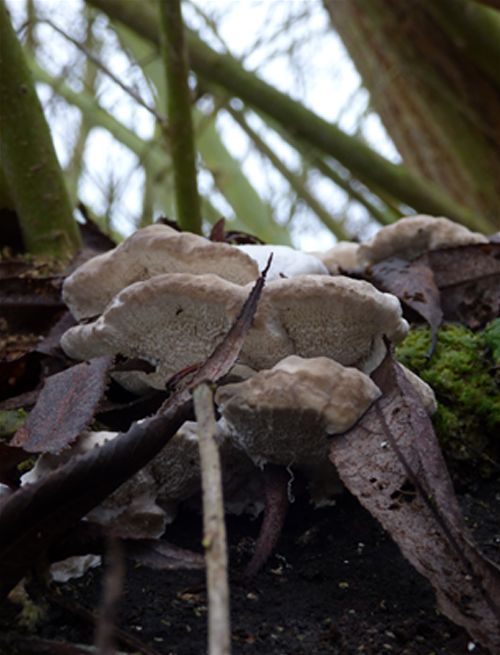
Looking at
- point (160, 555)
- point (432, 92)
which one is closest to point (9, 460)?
point (160, 555)

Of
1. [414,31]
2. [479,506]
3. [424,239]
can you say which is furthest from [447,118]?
[479,506]

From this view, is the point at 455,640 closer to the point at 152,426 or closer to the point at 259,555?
the point at 259,555

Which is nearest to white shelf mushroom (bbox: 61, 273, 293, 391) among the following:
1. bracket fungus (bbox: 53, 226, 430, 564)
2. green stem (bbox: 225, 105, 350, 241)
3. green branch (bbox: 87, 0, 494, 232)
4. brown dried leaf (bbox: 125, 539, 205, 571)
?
bracket fungus (bbox: 53, 226, 430, 564)

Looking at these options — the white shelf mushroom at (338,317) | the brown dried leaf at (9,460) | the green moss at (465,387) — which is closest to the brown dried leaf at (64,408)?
the brown dried leaf at (9,460)

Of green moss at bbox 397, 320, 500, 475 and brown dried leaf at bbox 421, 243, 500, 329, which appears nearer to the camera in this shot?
green moss at bbox 397, 320, 500, 475

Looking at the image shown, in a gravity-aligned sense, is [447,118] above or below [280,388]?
above

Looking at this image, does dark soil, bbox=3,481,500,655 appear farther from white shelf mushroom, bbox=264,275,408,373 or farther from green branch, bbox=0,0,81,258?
green branch, bbox=0,0,81,258

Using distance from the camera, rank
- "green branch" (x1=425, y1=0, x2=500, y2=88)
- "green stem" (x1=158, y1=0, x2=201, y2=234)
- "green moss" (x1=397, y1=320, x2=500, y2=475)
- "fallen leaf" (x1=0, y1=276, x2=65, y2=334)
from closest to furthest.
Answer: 1. "green moss" (x1=397, y1=320, x2=500, y2=475)
2. "fallen leaf" (x1=0, y1=276, x2=65, y2=334)
3. "green stem" (x1=158, y1=0, x2=201, y2=234)
4. "green branch" (x1=425, y1=0, x2=500, y2=88)

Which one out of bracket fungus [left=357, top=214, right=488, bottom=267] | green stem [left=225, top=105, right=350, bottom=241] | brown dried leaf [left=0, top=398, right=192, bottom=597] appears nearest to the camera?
brown dried leaf [left=0, top=398, right=192, bottom=597]
